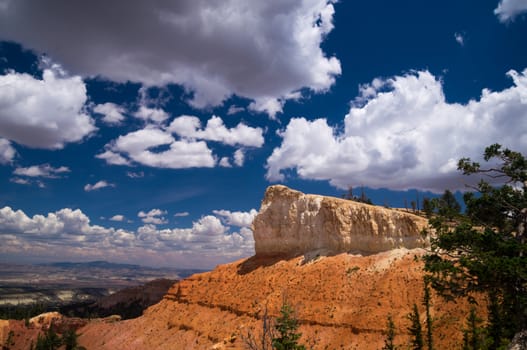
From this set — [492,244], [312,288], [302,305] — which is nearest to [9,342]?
[302,305]

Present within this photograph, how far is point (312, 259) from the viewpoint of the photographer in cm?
5978

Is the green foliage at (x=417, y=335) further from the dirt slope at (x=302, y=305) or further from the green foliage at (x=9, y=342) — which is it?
the green foliage at (x=9, y=342)

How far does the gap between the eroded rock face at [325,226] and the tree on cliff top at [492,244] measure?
27.0 meters

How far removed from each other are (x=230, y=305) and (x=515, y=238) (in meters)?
48.6

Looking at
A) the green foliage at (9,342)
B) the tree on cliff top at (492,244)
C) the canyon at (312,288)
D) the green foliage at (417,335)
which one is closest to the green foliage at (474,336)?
the canyon at (312,288)

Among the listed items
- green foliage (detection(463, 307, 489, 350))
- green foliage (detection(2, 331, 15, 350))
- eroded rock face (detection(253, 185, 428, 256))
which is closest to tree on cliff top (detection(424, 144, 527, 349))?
green foliage (detection(463, 307, 489, 350))

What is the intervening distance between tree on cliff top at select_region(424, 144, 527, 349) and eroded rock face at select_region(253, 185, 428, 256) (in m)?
27.0

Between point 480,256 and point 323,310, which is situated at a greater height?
point 480,256

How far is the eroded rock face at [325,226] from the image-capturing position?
52.3 metres

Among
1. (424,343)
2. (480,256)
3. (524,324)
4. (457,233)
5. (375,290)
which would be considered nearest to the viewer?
(524,324)

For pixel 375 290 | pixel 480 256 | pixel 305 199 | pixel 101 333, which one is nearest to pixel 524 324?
pixel 480 256

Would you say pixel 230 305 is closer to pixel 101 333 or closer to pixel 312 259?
pixel 312 259

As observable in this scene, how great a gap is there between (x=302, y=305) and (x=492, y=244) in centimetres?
3575

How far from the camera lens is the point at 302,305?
48.8m
